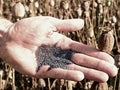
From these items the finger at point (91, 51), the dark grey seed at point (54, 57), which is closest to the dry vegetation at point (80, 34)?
the finger at point (91, 51)

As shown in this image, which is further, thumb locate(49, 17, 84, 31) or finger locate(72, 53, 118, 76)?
thumb locate(49, 17, 84, 31)

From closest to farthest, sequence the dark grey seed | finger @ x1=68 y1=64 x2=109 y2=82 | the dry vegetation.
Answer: finger @ x1=68 y1=64 x2=109 y2=82 → the dark grey seed → the dry vegetation

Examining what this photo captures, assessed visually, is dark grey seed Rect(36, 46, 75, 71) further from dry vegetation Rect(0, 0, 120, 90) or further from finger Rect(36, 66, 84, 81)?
dry vegetation Rect(0, 0, 120, 90)

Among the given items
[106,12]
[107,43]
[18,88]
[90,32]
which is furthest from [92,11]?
[107,43]

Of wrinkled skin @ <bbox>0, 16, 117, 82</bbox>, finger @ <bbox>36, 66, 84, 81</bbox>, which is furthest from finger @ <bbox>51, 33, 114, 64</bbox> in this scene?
finger @ <bbox>36, 66, 84, 81</bbox>

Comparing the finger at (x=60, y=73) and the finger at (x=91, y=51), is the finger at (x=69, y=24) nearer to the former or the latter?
the finger at (x=91, y=51)

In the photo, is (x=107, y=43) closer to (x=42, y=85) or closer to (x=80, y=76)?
(x=80, y=76)
